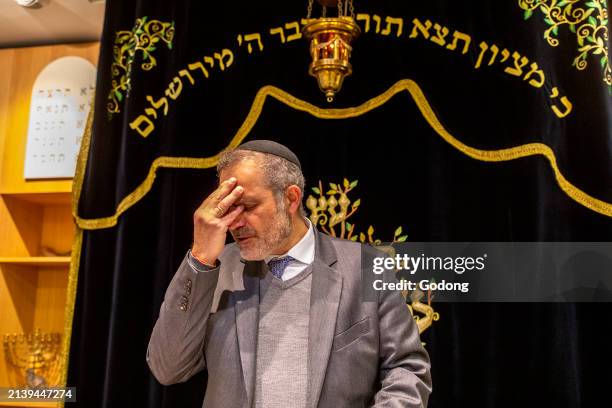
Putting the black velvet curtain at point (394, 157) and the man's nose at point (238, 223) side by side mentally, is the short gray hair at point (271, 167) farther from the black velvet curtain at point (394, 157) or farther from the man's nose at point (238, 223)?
the black velvet curtain at point (394, 157)

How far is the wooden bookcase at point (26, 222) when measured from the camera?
2.86 m

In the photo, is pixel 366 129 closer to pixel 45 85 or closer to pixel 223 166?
pixel 223 166

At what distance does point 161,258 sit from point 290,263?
0.87 metres

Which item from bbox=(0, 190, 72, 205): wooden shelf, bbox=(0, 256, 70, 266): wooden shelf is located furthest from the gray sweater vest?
bbox=(0, 190, 72, 205): wooden shelf

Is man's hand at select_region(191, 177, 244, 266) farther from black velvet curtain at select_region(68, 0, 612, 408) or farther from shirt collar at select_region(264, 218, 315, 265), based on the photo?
black velvet curtain at select_region(68, 0, 612, 408)

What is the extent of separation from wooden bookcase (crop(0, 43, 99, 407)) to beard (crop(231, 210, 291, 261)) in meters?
1.63

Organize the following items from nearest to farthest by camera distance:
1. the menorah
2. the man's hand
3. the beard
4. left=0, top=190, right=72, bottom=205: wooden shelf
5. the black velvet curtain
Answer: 1. the man's hand
2. the beard
3. the black velvet curtain
4. the menorah
5. left=0, top=190, right=72, bottom=205: wooden shelf

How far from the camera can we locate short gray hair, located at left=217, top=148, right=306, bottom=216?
1508 mm

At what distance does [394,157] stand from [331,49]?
1.56 feet

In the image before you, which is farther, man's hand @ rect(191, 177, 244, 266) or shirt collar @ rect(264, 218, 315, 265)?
shirt collar @ rect(264, 218, 315, 265)

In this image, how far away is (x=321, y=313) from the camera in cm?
145

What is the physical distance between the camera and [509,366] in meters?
1.99

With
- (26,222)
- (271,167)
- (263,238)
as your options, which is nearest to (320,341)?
(263,238)

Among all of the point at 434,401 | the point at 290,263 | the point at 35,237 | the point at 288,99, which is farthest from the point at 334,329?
the point at 35,237
